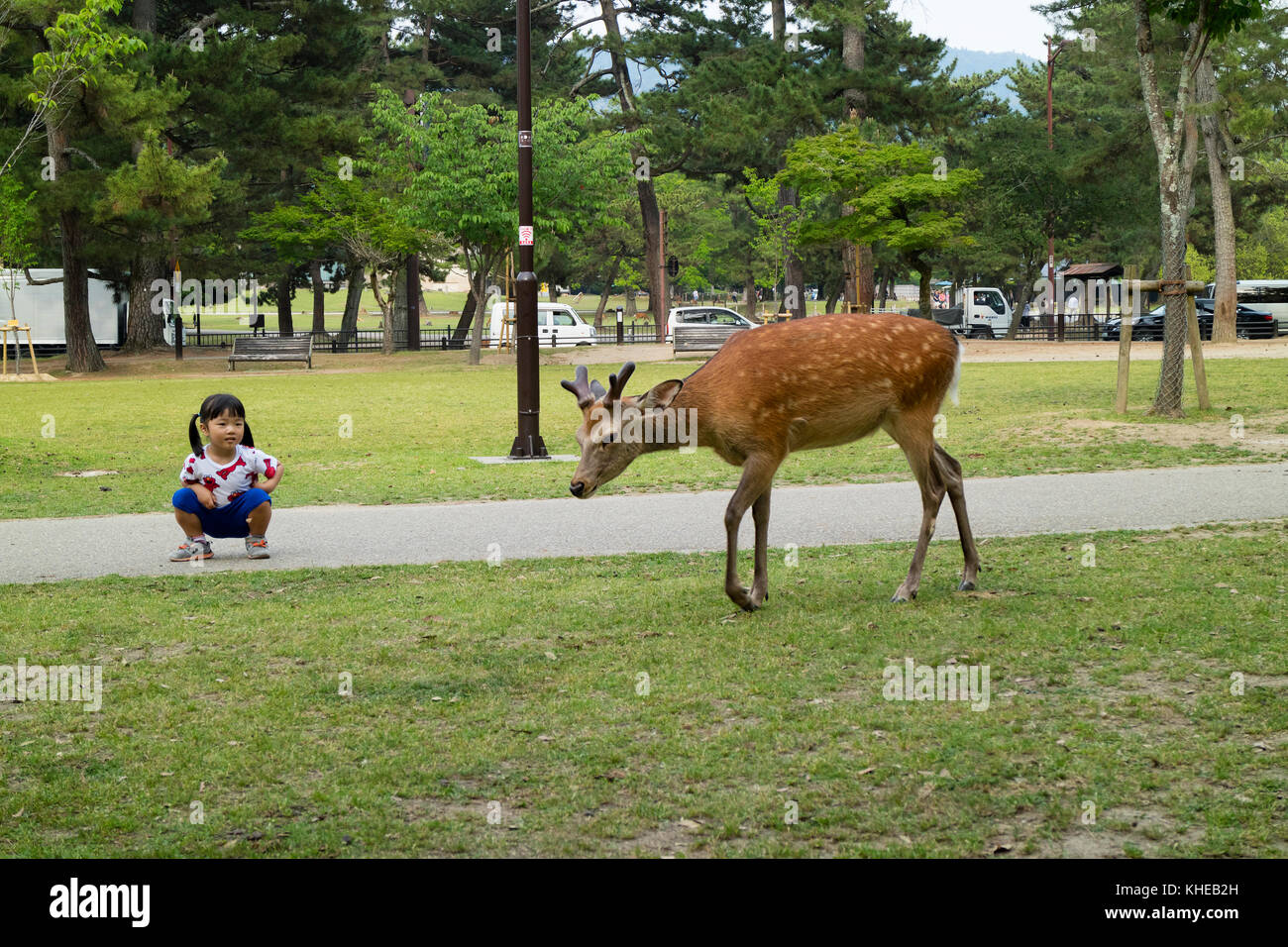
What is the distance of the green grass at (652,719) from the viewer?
432 centimetres

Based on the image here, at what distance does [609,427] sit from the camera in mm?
7160

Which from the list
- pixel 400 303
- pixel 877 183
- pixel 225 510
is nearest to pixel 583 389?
pixel 225 510

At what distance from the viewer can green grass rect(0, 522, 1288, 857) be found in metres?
4.32

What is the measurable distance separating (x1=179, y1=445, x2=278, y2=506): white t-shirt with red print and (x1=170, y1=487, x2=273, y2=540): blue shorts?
0.06 metres

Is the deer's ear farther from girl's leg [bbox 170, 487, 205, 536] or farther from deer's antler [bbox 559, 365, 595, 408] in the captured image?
girl's leg [bbox 170, 487, 205, 536]

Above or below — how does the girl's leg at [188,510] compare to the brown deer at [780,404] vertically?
below

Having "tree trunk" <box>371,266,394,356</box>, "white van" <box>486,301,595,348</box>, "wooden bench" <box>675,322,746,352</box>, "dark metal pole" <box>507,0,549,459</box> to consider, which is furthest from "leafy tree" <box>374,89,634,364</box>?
"dark metal pole" <box>507,0,549,459</box>

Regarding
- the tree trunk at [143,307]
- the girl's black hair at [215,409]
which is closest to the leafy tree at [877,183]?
the tree trunk at [143,307]

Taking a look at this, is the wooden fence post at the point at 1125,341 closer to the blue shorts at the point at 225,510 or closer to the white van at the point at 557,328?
the blue shorts at the point at 225,510

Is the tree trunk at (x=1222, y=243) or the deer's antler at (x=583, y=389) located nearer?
the deer's antler at (x=583, y=389)

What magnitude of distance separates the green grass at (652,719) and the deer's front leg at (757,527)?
16 cm

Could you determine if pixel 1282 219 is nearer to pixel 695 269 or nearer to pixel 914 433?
pixel 695 269

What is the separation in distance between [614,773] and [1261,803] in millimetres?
2165
